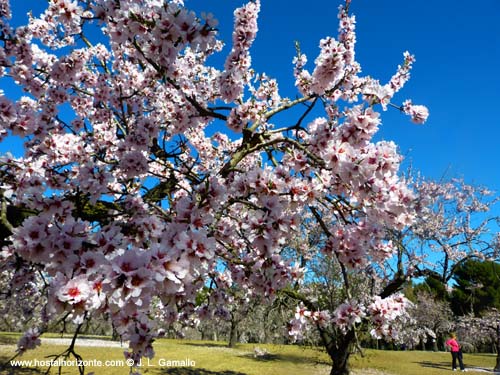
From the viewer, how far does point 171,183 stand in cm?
454

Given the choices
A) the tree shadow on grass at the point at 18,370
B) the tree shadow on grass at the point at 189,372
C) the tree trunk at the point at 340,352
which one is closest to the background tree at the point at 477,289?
the tree shadow on grass at the point at 189,372

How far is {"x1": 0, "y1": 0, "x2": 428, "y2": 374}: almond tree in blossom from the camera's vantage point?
6.55ft

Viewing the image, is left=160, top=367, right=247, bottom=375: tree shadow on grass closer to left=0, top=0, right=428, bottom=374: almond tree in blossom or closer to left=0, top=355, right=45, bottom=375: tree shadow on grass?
left=0, top=355, right=45, bottom=375: tree shadow on grass

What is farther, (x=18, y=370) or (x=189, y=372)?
(x=189, y=372)

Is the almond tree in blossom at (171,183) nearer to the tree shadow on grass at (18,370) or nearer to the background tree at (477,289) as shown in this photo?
the tree shadow on grass at (18,370)

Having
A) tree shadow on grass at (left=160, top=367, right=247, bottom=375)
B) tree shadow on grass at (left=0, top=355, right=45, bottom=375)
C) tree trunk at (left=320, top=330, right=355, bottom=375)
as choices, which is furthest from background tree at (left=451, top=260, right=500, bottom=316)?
tree shadow on grass at (left=0, top=355, right=45, bottom=375)

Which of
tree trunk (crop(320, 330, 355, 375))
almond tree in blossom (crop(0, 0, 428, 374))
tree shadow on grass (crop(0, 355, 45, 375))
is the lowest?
tree shadow on grass (crop(0, 355, 45, 375))

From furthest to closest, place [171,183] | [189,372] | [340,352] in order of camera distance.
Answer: [189,372] → [340,352] → [171,183]

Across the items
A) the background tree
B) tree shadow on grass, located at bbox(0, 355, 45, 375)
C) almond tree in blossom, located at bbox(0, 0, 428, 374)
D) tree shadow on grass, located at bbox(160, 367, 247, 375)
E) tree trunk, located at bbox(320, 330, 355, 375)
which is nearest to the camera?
almond tree in blossom, located at bbox(0, 0, 428, 374)

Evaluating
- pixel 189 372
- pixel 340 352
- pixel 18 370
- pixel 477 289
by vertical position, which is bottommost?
pixel 189 372

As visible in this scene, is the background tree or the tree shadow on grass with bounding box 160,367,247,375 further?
the background tree

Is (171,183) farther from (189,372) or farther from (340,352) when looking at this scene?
(189,372)

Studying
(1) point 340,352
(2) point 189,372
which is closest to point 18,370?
(2) point 189,372

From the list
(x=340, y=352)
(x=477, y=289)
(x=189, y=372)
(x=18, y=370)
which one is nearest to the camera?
(x=340, y=352)
